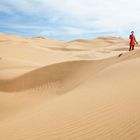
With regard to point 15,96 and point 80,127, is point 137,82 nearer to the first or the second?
point 80,127

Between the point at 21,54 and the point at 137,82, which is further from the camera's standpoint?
the point at 21,54

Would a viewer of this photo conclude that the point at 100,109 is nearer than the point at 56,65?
Yes

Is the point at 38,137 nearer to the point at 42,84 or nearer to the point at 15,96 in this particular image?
the point at 15,96

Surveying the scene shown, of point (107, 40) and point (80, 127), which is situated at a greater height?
point (107, 40)

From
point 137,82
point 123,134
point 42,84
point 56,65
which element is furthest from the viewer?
point 56,65

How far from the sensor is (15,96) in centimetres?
1050

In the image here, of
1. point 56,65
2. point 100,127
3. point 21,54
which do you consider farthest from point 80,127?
point 21,54

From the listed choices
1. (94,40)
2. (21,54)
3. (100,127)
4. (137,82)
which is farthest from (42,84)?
(94,40)

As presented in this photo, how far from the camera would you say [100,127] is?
15.3ft

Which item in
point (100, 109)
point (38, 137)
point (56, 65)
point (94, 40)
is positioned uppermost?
point (94, 40)

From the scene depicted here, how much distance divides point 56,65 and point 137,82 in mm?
7088

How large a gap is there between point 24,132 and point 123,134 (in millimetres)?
1729

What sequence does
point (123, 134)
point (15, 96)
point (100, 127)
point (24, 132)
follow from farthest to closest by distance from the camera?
1. point (15, 96)
2. point (24, 132)
3. point (100, 127)
4. point (123, 134)

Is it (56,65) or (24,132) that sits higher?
(56,65)
